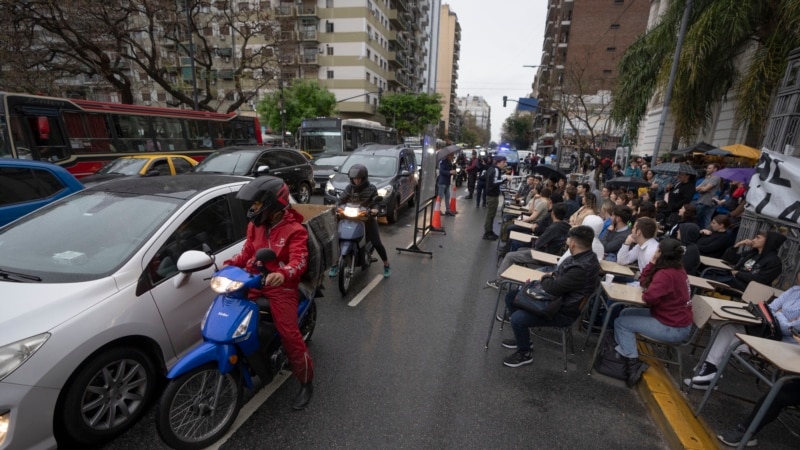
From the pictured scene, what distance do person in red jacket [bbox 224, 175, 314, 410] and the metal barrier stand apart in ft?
18.3

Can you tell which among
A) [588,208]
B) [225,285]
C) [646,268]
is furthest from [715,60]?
[225,285]

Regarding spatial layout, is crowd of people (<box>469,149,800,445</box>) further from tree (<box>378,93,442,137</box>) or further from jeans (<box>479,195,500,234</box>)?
tree (<box>378,93,442,137</box>)

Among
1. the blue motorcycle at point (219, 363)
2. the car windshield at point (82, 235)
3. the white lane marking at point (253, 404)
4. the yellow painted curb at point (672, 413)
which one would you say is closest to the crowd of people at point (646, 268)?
the yellow painted curb at point (672, 413)

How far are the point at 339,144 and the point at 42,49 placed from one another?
14.7 m

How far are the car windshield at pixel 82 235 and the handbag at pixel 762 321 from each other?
201 inches

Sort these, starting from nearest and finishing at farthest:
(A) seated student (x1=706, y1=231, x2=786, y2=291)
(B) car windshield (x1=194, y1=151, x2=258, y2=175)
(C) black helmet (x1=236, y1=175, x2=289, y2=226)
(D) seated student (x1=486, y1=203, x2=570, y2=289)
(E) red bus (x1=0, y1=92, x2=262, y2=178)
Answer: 1. (C) black helmet (x1=236, y1=175, x2=289, y2=226)
2. (A) seated student (x1=706, y1=231, x2=786, y2=291)
3. (D) seated student (x1=486, y1=203, x2=570, y2=289)
4. (B) car windshield (x1=194, y1=151, x2=258, y2=175)
5. (E) red bus (x1=0, y1=92, x2=262, y2=178)

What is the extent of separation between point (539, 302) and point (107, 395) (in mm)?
3600

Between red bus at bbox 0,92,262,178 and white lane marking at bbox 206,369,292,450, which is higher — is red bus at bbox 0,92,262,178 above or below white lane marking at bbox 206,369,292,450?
above

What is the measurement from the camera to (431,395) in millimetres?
3283

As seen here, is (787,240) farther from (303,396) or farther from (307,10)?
(307,10)

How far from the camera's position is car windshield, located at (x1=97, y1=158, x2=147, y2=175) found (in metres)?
8.97

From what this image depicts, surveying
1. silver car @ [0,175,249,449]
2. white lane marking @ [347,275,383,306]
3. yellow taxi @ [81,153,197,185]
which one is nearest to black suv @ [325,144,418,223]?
white lane marking @ [347,275,383,306]

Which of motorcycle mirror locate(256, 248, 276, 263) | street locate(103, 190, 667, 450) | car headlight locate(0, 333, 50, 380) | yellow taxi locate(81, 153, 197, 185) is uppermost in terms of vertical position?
motorcycle mirror locate(256, 248, 276, 263)

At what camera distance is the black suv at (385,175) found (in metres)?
9.34
